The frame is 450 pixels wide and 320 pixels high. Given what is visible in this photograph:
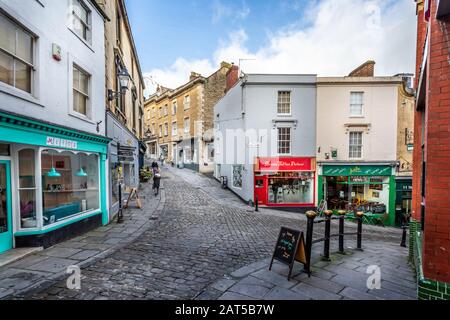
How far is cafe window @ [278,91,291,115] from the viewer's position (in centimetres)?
1460

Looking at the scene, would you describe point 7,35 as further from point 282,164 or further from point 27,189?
point 282,164

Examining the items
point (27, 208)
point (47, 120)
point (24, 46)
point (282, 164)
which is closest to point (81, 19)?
point (24, 46)

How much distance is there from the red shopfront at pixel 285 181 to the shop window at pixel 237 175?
86.9 inches

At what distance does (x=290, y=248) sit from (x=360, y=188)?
1318 cm

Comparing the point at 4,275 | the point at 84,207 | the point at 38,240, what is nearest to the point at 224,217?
the point at 84,207

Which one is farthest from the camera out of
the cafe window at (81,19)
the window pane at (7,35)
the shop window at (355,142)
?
the shop window at (355,142)

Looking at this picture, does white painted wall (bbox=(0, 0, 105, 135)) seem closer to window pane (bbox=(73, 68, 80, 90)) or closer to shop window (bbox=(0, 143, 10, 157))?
window pane (bbox=(73, 68, 80, 90))

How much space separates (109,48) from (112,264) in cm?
916

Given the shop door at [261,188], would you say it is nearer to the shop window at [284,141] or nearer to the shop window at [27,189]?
the shop window at [284,141]

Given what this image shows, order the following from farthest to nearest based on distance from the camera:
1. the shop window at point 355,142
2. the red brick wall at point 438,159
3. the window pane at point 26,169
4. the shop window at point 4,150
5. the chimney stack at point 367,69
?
the chimney stack at point 367,69 → the shop window at point 355,142 → the window pane at point 26,169 → the shop window at point 4,150 → the red brick wall at point 438,159

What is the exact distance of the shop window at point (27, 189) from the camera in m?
5.98

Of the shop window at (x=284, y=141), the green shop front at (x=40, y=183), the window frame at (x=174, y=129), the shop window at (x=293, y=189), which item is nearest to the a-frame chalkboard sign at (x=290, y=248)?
the green shop front at (x=40, y=183)

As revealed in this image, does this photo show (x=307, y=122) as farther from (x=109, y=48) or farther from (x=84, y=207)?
(x=84, y=207)

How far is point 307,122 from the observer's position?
1450cm
